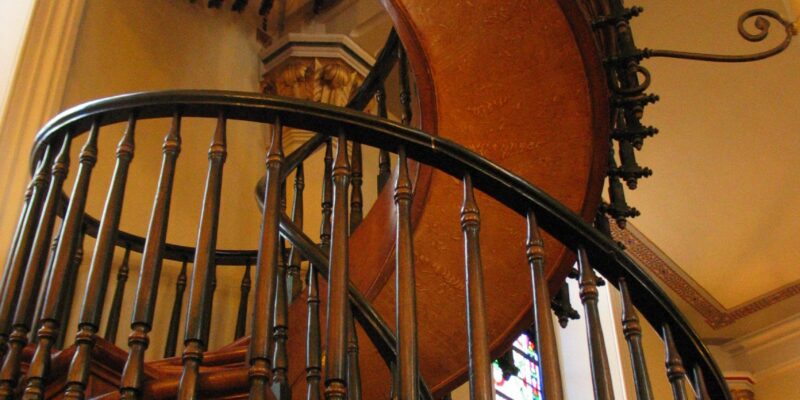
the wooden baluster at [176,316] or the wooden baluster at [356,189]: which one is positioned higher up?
the wooden baluster at [356,189]

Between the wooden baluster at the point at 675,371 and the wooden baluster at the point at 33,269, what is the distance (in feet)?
4.81

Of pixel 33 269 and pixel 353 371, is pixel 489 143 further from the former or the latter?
pixel 33 269

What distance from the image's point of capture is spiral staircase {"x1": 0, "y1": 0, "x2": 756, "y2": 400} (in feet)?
6.17

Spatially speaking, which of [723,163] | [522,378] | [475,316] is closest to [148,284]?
[475,316]

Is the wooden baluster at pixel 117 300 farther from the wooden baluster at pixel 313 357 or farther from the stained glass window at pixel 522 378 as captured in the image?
the stained glass window at pixel 522 378

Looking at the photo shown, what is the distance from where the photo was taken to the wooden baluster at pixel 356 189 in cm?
328

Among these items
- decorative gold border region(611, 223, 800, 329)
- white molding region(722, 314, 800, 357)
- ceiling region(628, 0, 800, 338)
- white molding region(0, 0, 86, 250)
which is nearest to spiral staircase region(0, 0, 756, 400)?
white molding region(0, 0, 86, 250)

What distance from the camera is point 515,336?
3260mm

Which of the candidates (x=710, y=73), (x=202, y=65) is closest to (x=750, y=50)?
(x=710, y=73)

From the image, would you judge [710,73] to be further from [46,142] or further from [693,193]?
[46,142]

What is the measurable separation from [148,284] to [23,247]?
47 centimetres

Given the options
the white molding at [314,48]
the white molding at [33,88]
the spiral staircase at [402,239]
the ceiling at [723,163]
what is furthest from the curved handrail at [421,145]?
the ceiling at [723,163]

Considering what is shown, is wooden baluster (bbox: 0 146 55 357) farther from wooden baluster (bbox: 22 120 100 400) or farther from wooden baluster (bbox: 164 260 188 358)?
wooden baluster (bbox: 164 260 188 358)

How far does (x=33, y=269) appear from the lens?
2.08 metres
